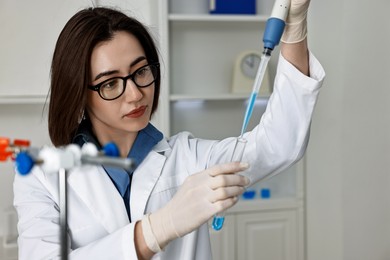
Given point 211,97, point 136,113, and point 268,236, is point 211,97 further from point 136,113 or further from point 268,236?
point 136,113

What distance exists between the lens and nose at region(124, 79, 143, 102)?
117cm

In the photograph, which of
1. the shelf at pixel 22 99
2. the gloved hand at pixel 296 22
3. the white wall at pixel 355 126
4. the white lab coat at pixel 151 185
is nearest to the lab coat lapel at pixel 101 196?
the white lab coat at pixel 151 185

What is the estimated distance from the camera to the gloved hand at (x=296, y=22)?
106 centimetres

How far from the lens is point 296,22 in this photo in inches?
42.9

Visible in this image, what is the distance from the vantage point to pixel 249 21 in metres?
2.42

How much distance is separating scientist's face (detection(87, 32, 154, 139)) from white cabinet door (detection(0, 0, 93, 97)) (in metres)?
1.19

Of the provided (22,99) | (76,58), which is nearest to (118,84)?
(76,58)

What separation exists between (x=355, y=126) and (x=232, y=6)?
2.59 ft

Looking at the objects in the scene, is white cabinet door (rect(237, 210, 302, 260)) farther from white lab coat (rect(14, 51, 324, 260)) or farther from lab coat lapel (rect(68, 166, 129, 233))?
lab coat lapel (rect(68, 166, 129, 233))

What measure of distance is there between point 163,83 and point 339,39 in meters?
0.78

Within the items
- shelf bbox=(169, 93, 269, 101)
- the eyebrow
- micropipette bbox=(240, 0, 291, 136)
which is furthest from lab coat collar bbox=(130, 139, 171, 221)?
shelf bbox=(169, 93, 269, 101)

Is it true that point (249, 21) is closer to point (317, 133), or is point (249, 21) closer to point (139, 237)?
point (317, 133)

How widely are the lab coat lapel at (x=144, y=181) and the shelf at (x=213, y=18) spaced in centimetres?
111

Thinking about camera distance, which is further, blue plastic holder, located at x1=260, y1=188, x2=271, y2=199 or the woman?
blue plastic holder, located at x1=260, y1=188, x2=271, y2=199
